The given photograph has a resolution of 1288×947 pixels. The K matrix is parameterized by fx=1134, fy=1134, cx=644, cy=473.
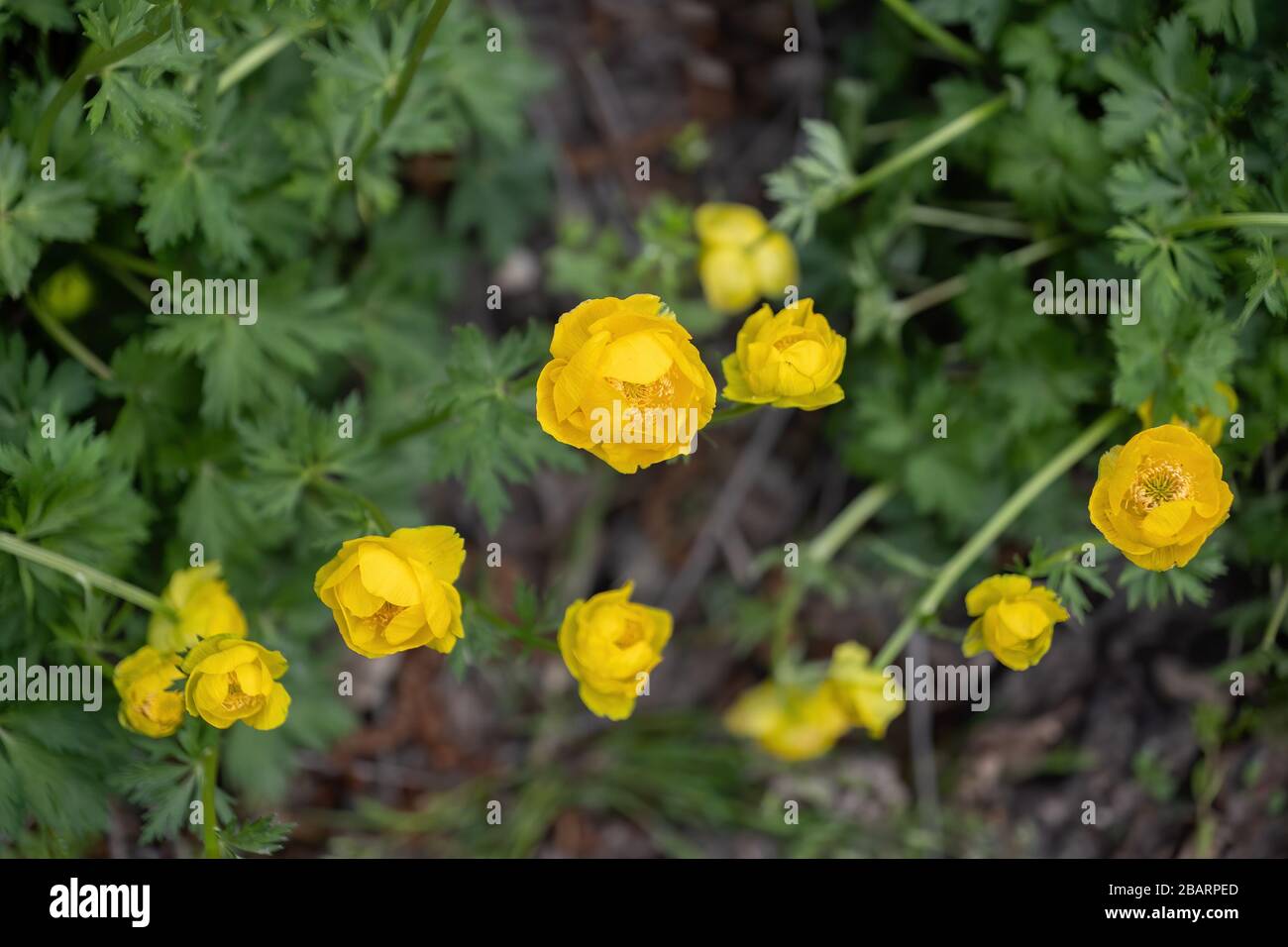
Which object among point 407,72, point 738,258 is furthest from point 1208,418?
point 407,72

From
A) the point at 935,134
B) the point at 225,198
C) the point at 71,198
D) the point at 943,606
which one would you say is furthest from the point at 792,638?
the point at 71,198

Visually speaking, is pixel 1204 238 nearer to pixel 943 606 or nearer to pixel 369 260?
pixel 943 606

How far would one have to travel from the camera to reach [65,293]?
2006mm

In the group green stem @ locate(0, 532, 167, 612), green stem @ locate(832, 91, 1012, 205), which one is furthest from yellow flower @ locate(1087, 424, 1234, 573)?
green stem @ locate(0, 532, 167, 612)

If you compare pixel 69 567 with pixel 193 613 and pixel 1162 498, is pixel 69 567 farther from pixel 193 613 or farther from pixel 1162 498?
pixel 1162 498

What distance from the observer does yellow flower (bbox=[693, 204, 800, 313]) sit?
2309 mm

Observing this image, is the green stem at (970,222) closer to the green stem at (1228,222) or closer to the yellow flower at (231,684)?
the green stem at (1228,222)

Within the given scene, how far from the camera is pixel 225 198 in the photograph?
1.90m

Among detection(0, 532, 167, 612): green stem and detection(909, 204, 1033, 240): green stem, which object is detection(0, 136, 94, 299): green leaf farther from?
detection(909, 204, 1033, 240): green stem

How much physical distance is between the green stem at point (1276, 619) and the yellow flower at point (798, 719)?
773 millimetres

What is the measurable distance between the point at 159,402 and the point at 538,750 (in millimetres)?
1226

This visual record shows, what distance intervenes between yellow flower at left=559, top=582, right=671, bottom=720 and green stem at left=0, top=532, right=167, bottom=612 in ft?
2.10

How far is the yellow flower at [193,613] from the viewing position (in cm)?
174
